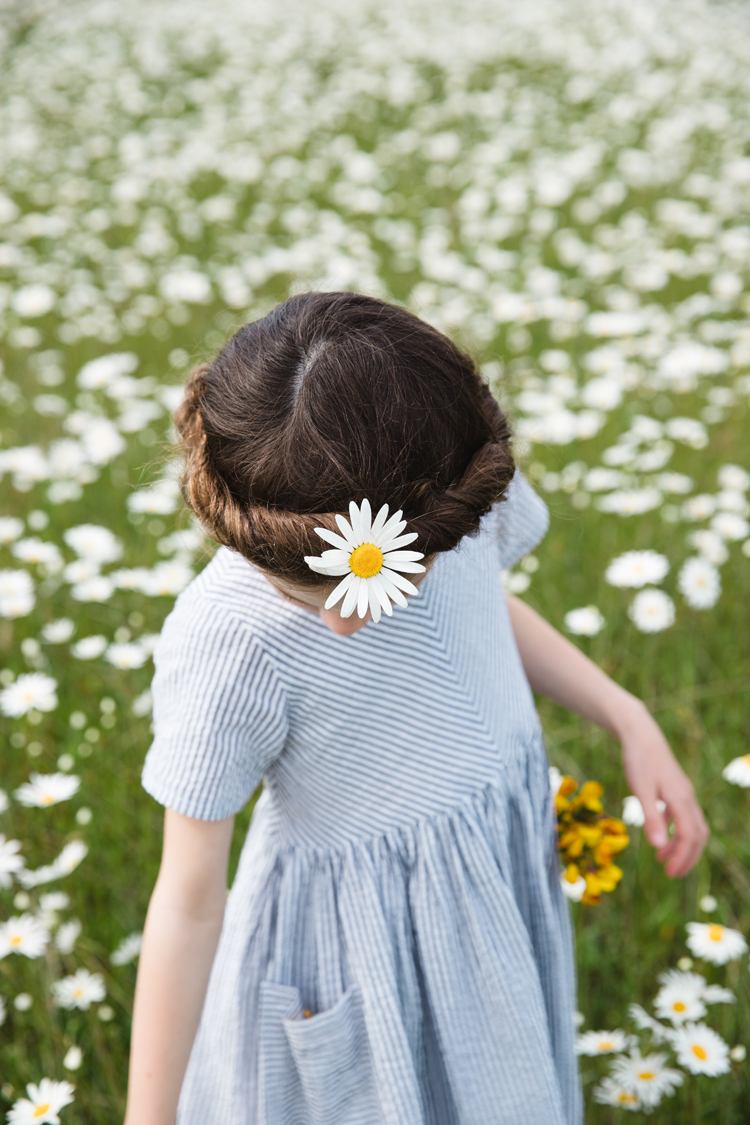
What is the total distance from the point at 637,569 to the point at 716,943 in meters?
0.72

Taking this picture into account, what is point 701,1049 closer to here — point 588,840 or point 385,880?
point 588,840

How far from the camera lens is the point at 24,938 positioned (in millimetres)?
1203

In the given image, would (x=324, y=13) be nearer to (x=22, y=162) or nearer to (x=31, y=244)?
(x=22, y=162)

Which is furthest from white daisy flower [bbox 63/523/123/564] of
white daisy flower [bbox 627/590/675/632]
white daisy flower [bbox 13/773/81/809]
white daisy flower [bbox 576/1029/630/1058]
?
white daisy flower [bbox 576/1029/630/1058]

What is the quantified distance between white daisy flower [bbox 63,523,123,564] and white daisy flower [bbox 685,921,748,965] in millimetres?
1217

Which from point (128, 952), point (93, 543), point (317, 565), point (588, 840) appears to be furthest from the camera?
point (93, 543)

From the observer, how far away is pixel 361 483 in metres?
0.64

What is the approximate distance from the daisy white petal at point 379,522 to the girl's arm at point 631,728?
472mm

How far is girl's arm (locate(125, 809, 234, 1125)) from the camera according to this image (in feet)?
2.56

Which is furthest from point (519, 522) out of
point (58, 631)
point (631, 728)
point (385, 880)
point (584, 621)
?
point (58, 631)

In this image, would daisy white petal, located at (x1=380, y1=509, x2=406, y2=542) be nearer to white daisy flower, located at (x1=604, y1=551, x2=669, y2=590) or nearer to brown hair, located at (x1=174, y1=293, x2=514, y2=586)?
brown hair, located at (x1=174, y1=293, x2=514, y2=586)

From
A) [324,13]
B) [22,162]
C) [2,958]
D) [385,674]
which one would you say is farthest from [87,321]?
[324,13]

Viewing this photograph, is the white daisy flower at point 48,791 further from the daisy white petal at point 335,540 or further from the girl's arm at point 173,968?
the daisy white petal at point 335,540

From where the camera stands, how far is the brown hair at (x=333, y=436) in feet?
2.10
